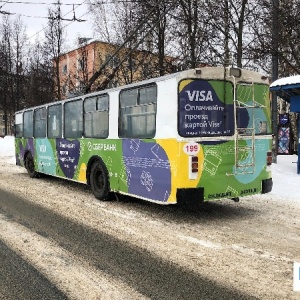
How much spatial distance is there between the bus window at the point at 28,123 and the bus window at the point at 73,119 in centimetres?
327

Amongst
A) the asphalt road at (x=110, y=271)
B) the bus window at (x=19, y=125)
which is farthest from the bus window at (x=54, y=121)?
the asphalt road at (x=110, y=271)

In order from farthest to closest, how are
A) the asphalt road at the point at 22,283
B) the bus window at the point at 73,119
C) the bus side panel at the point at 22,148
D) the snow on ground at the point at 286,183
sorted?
the bus side panel at the point at 22,148, the bus window at the point at 73,119, the snow on ground at the point at 286,183, the asphalt road at the point at 22,283

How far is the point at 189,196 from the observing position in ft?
21.4

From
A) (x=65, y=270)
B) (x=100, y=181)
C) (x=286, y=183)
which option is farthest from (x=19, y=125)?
(x=65, y=270)

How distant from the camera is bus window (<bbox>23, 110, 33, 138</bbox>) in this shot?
44.3ft

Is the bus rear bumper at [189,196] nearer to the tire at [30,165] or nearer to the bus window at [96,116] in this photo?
the bus window at [96,116]

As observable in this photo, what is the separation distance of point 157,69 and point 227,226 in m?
15.2

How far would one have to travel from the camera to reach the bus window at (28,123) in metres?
13.5

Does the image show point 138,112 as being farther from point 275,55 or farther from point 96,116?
point 275,55

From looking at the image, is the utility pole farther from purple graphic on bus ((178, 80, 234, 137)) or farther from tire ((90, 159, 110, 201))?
tire ((90, 159, 110, 201))

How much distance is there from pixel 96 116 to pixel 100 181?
158 cm

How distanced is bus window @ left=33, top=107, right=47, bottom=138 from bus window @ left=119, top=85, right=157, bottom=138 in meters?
5.06

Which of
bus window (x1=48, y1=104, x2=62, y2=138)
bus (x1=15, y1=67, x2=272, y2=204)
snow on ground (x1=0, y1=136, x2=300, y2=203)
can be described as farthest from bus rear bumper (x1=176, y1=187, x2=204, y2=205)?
bus window (x1=48, y1=104, x2=62, y2=138)

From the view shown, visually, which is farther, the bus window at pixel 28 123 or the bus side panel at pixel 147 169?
the bus window at pixel 28 123
